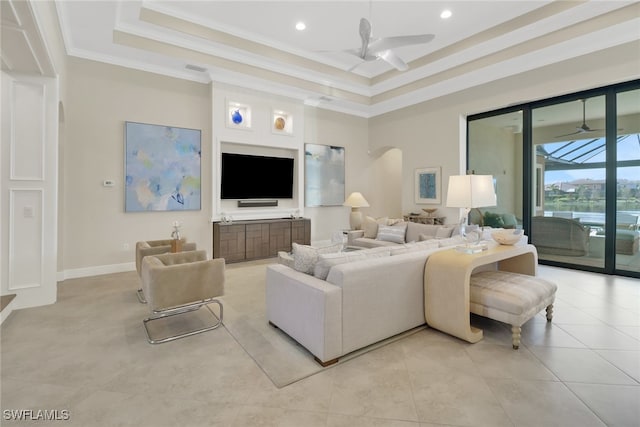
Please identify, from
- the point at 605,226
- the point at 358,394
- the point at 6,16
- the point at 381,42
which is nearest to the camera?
the point at 358,394

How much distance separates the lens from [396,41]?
12.1ft

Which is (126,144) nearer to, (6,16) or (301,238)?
(6,16)

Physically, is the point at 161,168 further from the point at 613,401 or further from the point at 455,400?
the point at 613,401

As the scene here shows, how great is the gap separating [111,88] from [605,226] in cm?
818

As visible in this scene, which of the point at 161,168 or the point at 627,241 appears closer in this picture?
the point at 627,241

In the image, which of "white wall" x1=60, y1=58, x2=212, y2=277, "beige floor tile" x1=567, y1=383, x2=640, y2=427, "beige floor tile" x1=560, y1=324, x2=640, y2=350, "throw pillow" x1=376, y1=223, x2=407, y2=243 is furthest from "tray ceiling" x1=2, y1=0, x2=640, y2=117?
"beige floor tile" x1=567, y1=383, x2=640, y2=427

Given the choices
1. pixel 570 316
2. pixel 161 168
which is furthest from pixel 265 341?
pixel 161 168

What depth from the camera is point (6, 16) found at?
2.48 metres

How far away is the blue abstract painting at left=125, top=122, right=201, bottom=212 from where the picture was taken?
5.17 m

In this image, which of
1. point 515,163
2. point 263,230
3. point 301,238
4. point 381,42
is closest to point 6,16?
point 381,42

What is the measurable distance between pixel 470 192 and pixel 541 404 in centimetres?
169

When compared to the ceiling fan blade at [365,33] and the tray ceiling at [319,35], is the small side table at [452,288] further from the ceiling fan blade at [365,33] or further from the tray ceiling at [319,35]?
the tray ceiling at [319,35]

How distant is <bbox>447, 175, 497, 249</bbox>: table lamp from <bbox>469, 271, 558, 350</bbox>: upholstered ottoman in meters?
0.75

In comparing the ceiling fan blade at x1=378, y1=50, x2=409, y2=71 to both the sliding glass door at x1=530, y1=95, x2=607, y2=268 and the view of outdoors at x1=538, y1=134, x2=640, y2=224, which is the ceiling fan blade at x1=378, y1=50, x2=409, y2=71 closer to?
the sliding glass door at x1=530, y1=95, x2=607, y2=268
